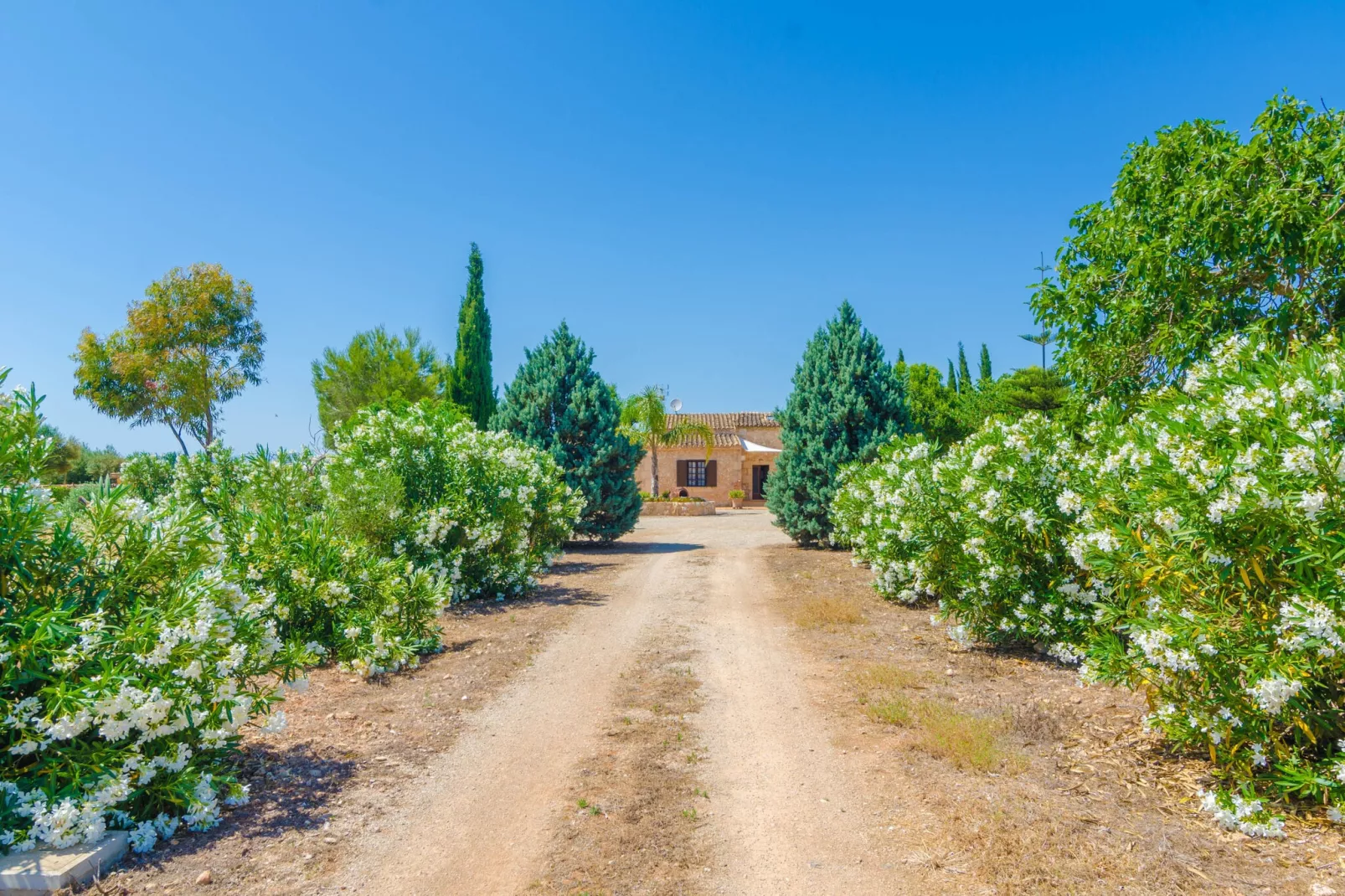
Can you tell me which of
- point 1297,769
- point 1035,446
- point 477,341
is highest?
point 477,341

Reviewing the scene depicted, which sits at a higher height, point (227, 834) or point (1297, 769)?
point (1297, 769)

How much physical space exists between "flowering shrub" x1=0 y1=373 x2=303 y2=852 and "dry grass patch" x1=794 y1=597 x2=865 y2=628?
6.36 meters

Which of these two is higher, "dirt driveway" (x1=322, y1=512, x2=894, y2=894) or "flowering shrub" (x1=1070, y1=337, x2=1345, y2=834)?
"flowering shrub" (x1=1070, y1=337, x2=1345, y2=834)

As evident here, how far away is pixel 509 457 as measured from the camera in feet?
37.8

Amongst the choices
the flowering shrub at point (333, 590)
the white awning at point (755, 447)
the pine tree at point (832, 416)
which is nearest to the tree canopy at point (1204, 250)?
the pine tree at point (832, 416)

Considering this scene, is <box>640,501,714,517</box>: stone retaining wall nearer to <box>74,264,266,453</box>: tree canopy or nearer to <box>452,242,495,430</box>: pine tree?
<box>452,242,495,430</box>: pine tree

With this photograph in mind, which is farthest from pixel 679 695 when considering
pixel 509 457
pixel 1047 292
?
pixel 1047 292

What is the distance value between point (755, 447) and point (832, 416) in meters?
22.1

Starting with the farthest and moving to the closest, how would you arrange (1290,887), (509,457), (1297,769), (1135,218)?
1. (509,457)
2. (1135,218)
3. (1297,769)
4. (1290,887)

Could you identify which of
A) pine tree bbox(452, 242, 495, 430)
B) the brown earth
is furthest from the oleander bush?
pine tree bbox(452, 242, 495, 430)

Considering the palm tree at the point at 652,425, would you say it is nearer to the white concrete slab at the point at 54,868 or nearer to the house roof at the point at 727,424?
the house roof at the point at 727,424

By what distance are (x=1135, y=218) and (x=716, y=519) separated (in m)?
20.3

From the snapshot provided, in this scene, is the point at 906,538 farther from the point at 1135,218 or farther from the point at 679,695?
the point at 1135,218

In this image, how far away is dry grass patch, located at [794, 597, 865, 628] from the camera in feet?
30.6
